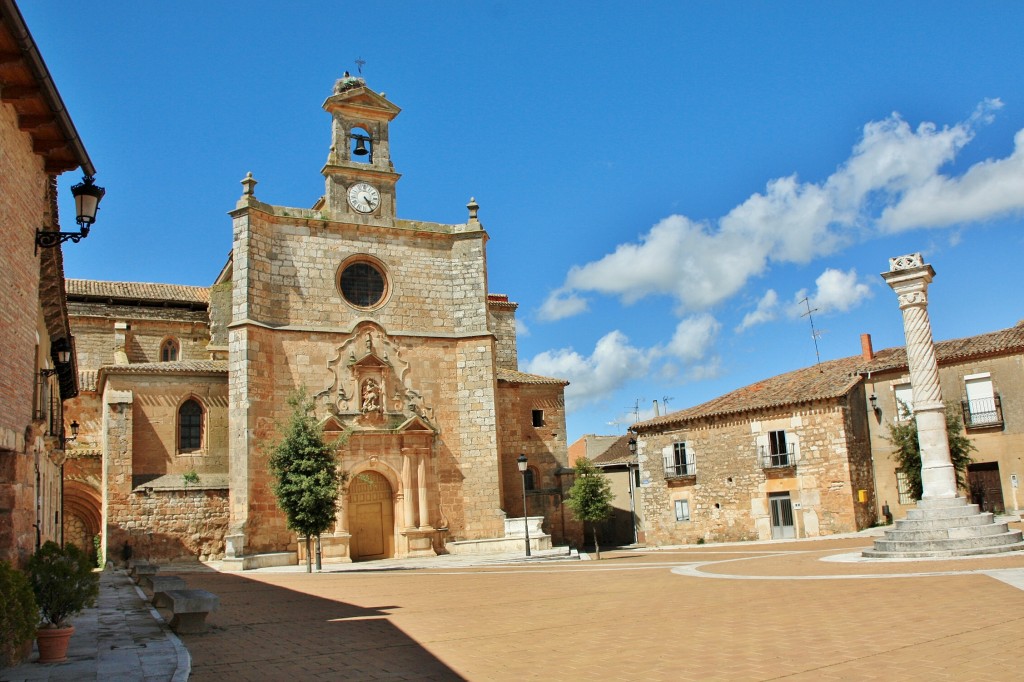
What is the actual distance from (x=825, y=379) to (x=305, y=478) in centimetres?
1880

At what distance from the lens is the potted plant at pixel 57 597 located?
8273 mm

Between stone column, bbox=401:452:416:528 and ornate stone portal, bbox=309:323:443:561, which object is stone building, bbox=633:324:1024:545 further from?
stone column, bbox=401:452:416:528

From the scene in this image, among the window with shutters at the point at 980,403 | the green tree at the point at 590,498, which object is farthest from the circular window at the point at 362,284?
the window with shutters at the point at 980,403

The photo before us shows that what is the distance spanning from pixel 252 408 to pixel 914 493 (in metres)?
20.9

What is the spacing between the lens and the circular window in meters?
28.4

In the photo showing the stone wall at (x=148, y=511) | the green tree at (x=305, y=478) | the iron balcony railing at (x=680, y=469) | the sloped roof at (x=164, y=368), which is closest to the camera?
the green tree at (x=305, y=478)

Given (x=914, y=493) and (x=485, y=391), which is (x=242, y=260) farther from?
(x=914, y=493)

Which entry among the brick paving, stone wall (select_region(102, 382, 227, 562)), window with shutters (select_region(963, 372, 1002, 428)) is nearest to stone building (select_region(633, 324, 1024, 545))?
window with shutters (select_region(963, 372, 1002, 428))

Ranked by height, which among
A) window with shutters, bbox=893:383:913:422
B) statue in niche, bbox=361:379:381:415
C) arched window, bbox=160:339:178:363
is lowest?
window with shutters, bbox=893:383:913:422

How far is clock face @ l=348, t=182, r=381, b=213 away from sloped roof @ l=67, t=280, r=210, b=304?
10.6 m

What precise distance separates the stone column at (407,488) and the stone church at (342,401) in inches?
1.7

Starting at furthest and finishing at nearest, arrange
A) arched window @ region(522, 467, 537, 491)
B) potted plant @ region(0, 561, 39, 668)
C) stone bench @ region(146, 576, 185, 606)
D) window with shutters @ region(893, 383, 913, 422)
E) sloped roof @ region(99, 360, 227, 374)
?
arched window @ region(522, 467, 537, 491), window with shutters @ region(893, 383, 913, 422), sloped roof @ region(99, 360, 227, 374), stone bench @ region(146, 576, 185, 606), potted plant @ region(0, 561, 39, 668)

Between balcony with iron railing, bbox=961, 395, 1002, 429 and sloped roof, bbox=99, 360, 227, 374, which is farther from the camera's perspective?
balcony with iron railing, bbox=961, 395, 1002, 429

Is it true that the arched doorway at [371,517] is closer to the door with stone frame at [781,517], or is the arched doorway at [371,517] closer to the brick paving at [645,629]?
the brick paving at [645,629]
